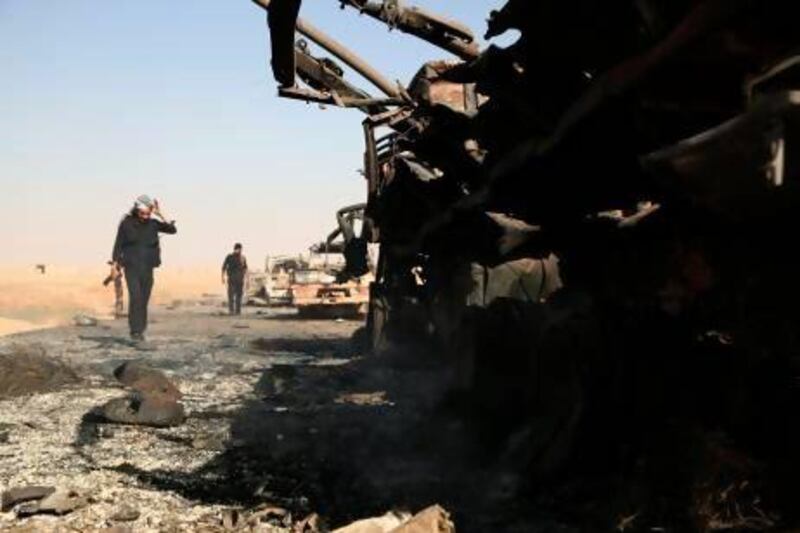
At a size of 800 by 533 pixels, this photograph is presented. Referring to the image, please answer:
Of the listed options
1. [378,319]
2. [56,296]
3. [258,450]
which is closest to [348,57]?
[378,319]

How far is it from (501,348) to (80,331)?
11128 millimetres

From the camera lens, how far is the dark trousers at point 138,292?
38.5ft

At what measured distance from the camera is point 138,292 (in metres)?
11.8

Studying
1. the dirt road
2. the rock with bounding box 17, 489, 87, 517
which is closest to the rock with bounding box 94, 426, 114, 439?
the dirt road

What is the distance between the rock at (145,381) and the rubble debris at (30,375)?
0.52 metres

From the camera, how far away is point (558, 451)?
4.09 metres

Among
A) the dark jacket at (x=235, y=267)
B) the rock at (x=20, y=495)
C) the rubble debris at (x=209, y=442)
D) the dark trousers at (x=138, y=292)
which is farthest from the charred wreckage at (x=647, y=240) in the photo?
the dark jacket at (x=235, y=267)

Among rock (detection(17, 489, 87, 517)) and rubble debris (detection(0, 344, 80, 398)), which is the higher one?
rubble debris (detection(0, 344, 80, 398))

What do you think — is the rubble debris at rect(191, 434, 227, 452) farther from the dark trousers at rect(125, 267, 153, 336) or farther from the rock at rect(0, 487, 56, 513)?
the dark trousers at rect(125, 267, 153, 336)

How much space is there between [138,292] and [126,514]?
8539 millimetres

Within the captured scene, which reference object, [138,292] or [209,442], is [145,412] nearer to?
[209,442]

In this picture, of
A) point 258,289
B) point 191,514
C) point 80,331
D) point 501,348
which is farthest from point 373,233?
point 258,289

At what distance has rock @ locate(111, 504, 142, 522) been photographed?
3.70 m

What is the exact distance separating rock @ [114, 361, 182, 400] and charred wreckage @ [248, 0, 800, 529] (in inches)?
121
